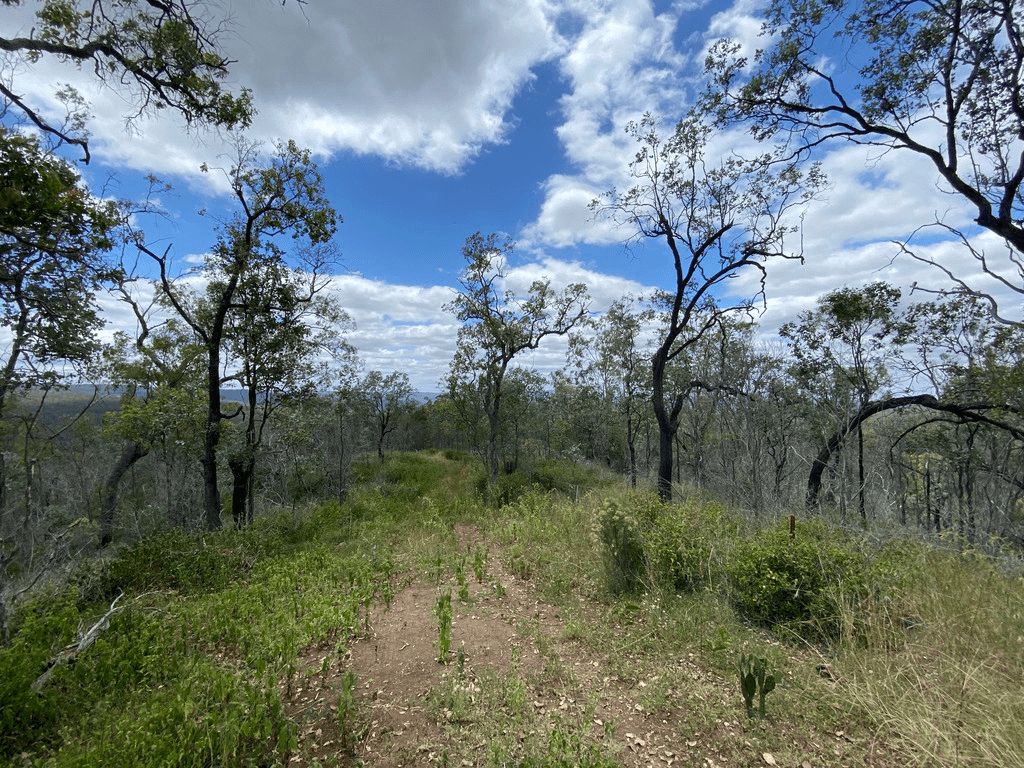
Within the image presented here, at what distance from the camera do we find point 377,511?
1075 cm

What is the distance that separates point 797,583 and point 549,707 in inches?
117

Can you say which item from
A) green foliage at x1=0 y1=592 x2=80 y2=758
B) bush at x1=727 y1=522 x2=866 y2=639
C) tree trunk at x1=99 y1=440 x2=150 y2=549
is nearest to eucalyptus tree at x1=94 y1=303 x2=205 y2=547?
tree trunk at x1=99 y1=440 x2=150 y2=549

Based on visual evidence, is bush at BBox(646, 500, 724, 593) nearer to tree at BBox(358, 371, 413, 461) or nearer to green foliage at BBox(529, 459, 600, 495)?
green foliage at BBox(529, 459, 600, 495)

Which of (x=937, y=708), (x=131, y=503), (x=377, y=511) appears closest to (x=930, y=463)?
(x=937, y=708)

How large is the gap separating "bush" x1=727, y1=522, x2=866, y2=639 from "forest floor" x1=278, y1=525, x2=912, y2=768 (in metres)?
0.43

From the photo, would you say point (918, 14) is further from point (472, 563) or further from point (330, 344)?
A: point (330, 344)

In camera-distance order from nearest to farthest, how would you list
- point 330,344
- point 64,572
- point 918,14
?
point 64,572, point 918,14, point 330,344

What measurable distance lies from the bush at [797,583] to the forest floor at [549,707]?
0.43 m

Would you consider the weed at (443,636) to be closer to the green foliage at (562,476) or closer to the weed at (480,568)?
the weed at (480,568)

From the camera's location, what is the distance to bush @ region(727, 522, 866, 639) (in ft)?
13.1

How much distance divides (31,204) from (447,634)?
202 inches

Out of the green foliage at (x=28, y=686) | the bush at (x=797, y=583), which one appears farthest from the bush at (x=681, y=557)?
the green foliage at (x=28, y=686)

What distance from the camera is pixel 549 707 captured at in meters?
3.25

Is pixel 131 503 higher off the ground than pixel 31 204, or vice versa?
pixel 31 204
